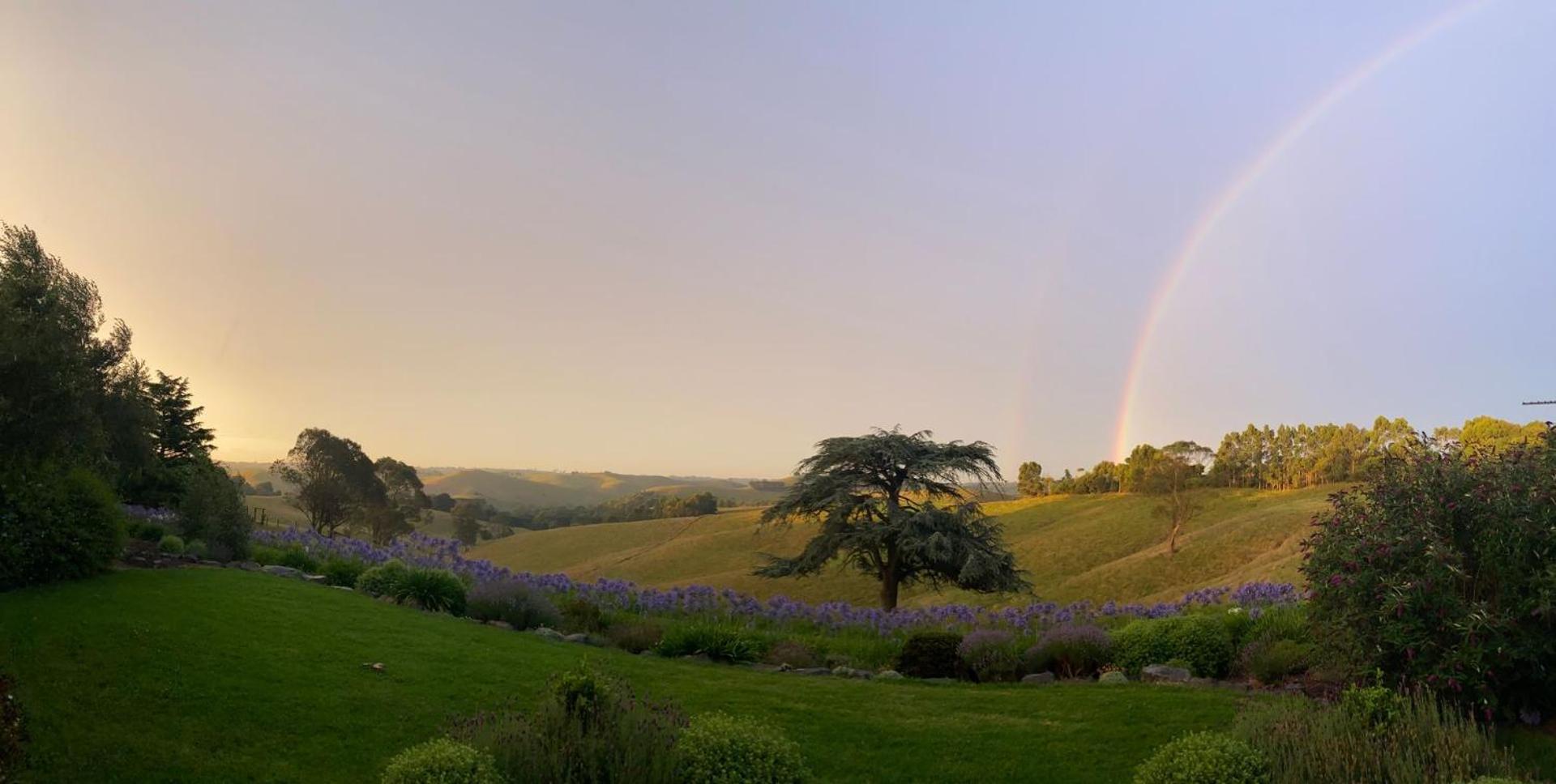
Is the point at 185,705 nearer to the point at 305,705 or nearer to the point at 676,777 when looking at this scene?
the point at 305,705

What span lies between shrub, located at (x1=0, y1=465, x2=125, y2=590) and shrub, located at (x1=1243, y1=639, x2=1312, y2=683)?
53.6ft

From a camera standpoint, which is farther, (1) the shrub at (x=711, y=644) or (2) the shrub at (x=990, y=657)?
(1) the shrub at (x=711, y=644)

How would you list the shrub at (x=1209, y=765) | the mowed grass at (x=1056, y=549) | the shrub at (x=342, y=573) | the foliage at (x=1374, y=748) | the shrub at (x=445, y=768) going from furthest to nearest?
the mowed grass at (x=1056, y=549), the shrub at (x=342, y=573), the shrub at (x=1209, y=765), the foliage at (x=1374, y=748), the shrub at (x=445, y=768)

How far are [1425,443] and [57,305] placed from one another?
18.7m

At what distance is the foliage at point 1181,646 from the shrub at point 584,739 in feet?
26.3

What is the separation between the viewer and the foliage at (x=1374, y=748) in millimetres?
6211

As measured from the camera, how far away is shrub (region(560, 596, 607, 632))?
571 inches

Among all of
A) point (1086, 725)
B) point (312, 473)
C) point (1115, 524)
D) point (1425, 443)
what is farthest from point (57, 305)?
point (1115, 524)

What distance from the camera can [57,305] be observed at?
12.7 m

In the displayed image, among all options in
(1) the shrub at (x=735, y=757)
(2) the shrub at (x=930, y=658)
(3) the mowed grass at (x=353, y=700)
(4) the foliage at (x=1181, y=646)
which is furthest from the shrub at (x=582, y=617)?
(1) the shrub at (x=735, y=757)

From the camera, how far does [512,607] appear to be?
1448 cm

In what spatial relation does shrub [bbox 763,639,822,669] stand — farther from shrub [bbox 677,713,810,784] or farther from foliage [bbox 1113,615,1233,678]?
shrub [bbox 677,713,810,784]

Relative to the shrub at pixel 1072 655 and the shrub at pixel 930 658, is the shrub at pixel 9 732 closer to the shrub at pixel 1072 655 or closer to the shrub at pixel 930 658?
the shrub at pixel 930 658

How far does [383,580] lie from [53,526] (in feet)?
16.5
